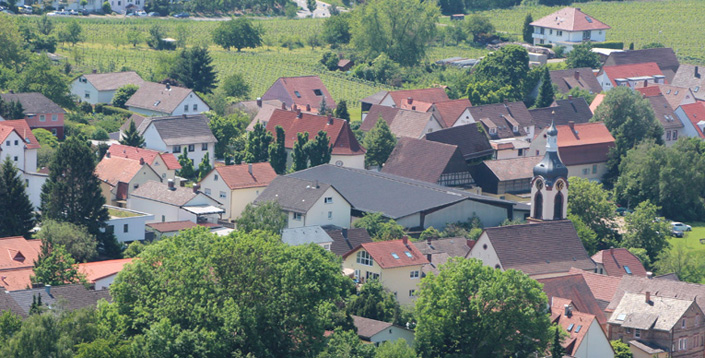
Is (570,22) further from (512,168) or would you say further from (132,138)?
(132,138)

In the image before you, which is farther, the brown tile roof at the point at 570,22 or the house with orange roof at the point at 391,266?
the brown tile roof at the point at 570,22

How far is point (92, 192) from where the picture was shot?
86875mm

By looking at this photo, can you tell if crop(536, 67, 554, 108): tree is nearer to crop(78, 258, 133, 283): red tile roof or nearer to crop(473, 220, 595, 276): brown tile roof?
crop(473, 220, 595, 276): brown tile roof

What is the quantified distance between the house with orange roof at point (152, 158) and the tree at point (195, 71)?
24288 millimetres

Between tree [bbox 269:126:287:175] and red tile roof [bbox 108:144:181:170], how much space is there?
20.5ft

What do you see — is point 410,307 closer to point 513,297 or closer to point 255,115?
point 513,297

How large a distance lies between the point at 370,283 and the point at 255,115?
1529 inches

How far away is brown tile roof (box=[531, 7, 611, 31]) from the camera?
153 m

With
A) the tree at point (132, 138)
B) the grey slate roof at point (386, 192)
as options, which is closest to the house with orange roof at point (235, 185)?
the grey slate roof at point (386, 192)

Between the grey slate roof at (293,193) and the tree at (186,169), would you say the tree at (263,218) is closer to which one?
the grey slate roof at (293,193)

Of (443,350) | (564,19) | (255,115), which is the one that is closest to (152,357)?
(443,350)

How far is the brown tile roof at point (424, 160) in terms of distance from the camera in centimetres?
10238

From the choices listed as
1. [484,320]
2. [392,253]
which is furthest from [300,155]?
[484,320]

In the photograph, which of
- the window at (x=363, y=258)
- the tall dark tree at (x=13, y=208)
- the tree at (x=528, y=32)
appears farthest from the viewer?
the tree at (x=528, y=32)
